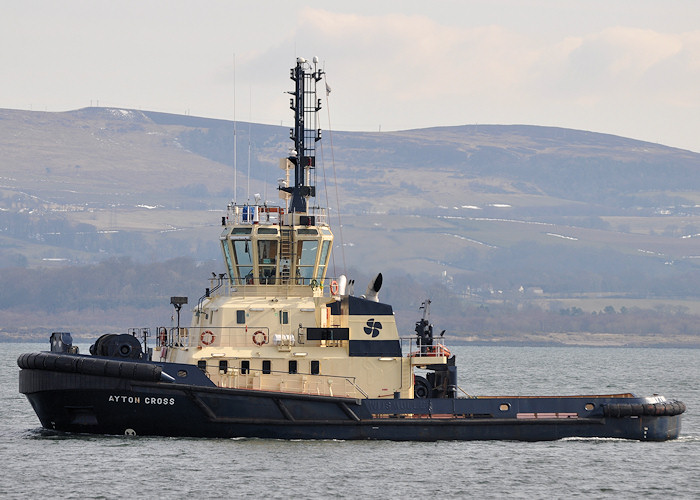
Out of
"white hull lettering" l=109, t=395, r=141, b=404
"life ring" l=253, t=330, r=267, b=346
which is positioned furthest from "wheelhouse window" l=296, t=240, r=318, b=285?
"white hull lettering" l=109, t=395, r=141, b=404

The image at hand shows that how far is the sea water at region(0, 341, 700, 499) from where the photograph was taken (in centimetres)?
2564

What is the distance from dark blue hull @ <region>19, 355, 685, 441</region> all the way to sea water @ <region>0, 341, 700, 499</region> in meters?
0.29

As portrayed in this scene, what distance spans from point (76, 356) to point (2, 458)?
2791 millimetres

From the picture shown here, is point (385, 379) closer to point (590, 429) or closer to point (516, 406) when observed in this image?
point (516, 406)

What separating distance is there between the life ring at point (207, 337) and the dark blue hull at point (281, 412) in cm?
160

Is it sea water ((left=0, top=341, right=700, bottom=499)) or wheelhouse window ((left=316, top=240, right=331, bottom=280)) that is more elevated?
wheelhouse window ((left=316, top=240, right=331, bottom=280))

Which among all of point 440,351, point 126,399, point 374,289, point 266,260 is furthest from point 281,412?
point 440,351

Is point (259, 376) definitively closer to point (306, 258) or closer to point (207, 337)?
point (207, 337)

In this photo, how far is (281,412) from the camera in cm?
2948

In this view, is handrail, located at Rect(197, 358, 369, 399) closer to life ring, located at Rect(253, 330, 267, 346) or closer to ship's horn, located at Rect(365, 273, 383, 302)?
life ring, located at Rect(253, 330, 267, 346)

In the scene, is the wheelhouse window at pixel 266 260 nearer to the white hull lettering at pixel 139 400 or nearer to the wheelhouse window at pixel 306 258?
the wheelhouse window at pixel 306 258

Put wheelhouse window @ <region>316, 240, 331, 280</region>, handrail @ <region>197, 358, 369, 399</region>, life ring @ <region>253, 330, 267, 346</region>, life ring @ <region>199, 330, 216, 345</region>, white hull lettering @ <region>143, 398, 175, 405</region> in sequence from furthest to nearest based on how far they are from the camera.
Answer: wheelhouse window @ <region>316, 240, 331, 280</region>, life ring @ <region>199, 330, 216, 345</region>, life ring @ <region>253, 330, 267, 346</region>, handrail @ <region>197, 358, 369, 399</region>, white hull lettering @ <region>143, 398, 175, 405</region>

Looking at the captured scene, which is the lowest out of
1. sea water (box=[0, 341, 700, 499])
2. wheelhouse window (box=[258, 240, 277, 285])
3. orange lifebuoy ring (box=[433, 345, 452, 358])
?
sea water (box=[0, 341, 700, 499])

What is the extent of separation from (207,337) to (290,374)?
229cm
